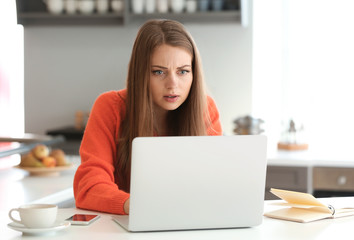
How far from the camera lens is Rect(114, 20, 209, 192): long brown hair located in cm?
190

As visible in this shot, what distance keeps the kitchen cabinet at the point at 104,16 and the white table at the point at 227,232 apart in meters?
2.50

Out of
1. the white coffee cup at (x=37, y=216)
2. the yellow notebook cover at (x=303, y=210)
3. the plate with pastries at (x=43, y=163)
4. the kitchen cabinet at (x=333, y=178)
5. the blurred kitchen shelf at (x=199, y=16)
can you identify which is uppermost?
the blurred kitchen shelf at (x=199, y=16)

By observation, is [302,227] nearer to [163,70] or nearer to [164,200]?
[164,200]

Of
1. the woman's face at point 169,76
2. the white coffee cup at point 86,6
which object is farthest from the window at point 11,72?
the woman's face at point 169,76

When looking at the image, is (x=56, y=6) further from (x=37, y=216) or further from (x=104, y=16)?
(x=37, y=216)

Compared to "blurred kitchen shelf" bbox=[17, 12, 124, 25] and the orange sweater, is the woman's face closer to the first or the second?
the orange sweater

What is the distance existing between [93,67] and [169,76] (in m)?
2.48

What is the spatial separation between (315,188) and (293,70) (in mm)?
1162

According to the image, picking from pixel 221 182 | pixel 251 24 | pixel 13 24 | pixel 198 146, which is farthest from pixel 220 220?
pixel 13 24

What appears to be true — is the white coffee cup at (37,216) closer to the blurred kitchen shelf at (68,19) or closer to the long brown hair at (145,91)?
the long brown hair at (145,91)

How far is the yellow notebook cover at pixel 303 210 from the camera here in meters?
1.60

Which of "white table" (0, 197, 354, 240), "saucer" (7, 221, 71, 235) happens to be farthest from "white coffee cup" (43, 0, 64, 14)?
"saucer" (7, 221, 71, 235)

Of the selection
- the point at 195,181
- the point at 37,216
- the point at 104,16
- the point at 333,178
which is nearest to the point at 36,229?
the point at 37,216

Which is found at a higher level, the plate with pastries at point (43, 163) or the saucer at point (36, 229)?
the saucer at point (36, 229)
